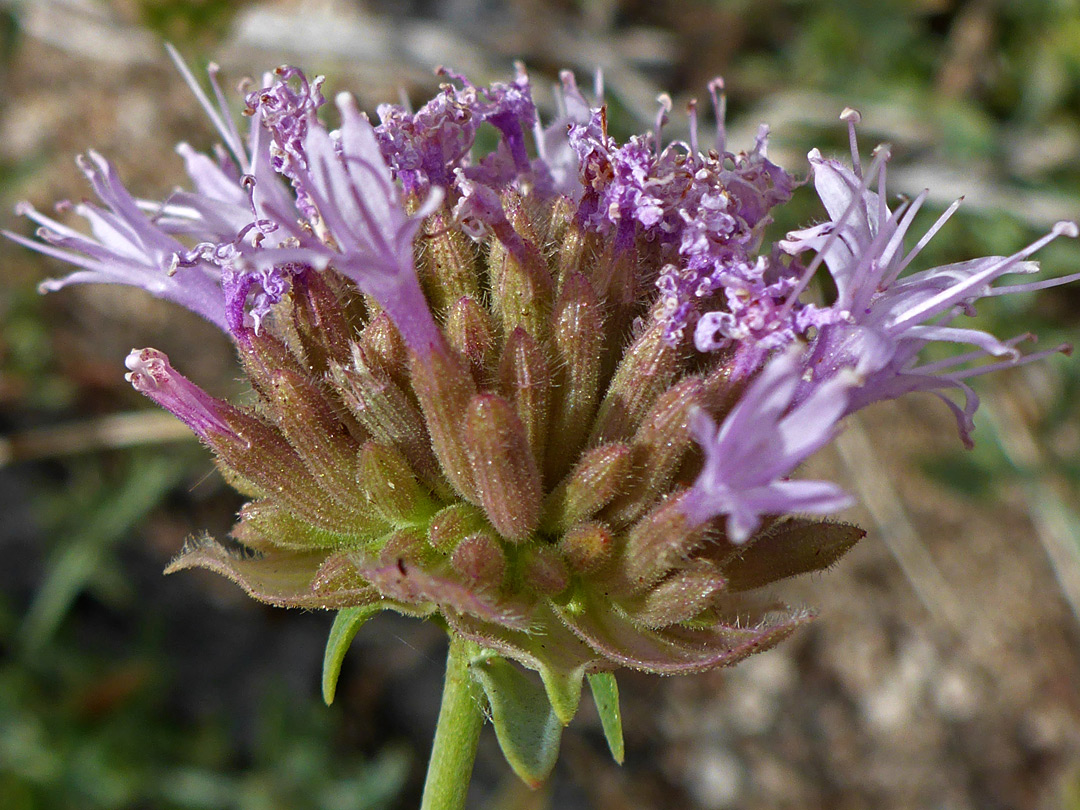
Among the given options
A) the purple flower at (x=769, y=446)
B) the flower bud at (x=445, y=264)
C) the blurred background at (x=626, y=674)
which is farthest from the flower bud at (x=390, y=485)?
the blurred background at (x=626, y=674)

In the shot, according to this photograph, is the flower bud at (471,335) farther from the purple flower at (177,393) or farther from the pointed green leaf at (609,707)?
the pointed green leaf at (609,707)

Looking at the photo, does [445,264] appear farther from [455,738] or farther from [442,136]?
Answer: [455,738]

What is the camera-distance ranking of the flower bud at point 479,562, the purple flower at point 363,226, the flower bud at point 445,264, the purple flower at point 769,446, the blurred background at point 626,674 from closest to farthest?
1. the purple flower at point 769,446
2. the purple flower at point 363,226
3. the flower bud at point 479,562
4. the flower bud at point 445,264
5. the blurred background at point 626,674

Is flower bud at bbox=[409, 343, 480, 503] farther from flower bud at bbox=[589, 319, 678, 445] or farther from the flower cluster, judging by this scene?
flower bud at bbox=[589, 319, 678, 445]

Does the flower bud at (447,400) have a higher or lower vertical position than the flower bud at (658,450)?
higher

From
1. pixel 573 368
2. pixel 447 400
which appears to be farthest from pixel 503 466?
pixel 573 368

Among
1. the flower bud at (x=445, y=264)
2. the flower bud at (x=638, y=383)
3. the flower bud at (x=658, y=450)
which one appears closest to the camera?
the flower bud at (x=658, y=450)
